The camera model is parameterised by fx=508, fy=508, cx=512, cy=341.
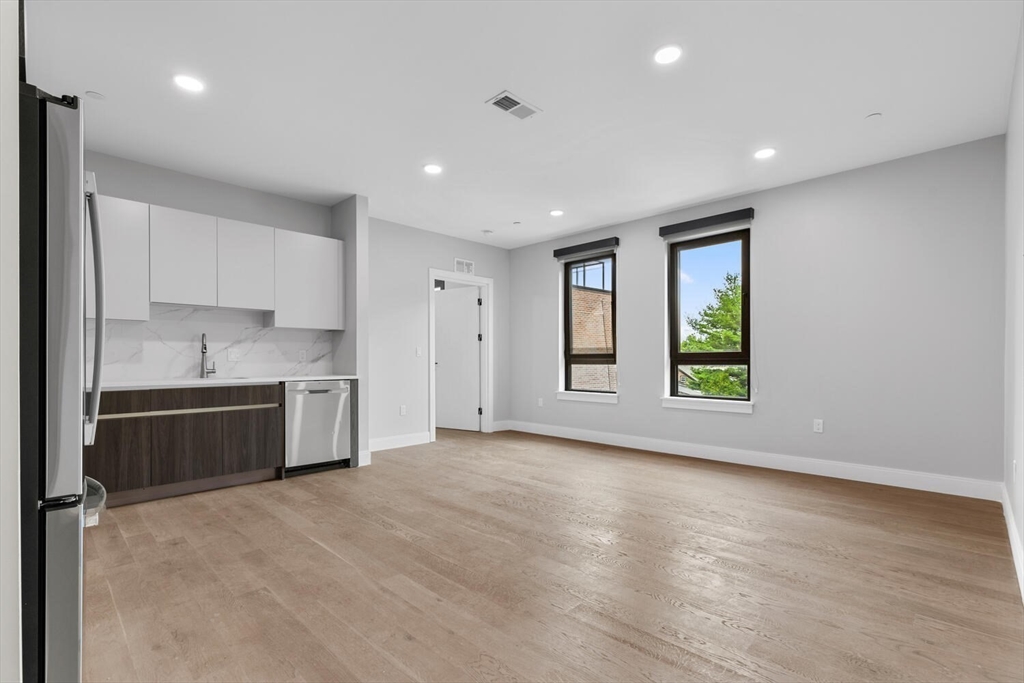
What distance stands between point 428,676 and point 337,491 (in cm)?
254

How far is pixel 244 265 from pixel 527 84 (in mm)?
→ 2948

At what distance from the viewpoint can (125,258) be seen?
Answer: 149 inches

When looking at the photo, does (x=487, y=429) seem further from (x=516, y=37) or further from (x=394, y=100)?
(x=516, y=37)

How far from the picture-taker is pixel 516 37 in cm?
247

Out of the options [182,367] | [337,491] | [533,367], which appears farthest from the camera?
[533,367]

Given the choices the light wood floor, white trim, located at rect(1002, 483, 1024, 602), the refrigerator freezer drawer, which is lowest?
the light wood floor

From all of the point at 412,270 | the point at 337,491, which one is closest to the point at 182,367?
the point at 337,491

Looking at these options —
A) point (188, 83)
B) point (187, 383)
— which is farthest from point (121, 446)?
point (188, 83)

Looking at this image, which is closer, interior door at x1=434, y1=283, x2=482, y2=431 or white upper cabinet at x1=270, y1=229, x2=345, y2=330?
white upper cabinet at x1=270, y1=229, x2=345, y2=330

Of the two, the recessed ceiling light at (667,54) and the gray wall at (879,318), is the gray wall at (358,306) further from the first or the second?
the recessed ceiling light at (667,54)

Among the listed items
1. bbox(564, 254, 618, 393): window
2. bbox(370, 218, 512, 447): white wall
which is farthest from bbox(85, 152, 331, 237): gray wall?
bbox(564, 254, 618, 393): window

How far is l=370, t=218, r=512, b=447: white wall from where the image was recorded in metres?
5.65

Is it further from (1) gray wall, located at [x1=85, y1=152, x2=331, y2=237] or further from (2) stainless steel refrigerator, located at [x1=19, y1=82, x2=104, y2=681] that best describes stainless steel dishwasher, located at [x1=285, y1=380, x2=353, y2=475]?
(2) stainless steel refrigerator, located at [x1=19, y1=82, x2=104, y2=681]

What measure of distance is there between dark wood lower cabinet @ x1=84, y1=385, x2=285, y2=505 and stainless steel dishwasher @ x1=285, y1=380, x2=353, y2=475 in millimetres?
93
